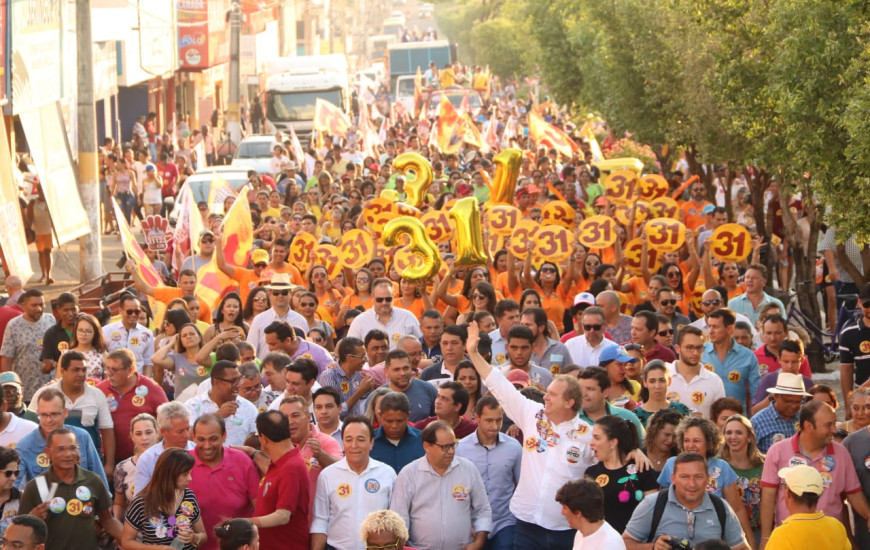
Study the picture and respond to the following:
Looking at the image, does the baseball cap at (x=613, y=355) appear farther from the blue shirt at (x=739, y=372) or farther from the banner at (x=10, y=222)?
the banner at (x=10, y=222)

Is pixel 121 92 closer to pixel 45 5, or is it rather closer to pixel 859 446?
pixel 45 5

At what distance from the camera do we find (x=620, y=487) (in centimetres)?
772

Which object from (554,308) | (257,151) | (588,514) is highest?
(588,514)

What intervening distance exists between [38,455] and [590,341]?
4141 millimetres

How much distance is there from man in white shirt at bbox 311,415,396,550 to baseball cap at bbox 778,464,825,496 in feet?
6.79

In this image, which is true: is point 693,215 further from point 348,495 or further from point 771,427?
point 348,495

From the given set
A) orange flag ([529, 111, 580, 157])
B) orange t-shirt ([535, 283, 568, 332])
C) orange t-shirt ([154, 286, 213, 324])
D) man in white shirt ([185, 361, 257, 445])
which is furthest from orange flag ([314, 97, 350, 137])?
man in white shirt ([185, 361, 257, 445])

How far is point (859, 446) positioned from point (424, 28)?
13664 centimetres

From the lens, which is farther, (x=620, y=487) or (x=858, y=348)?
(x=858, y=348)

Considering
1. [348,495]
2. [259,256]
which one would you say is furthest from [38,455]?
[259,256]

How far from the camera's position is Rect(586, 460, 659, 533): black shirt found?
7719 mm

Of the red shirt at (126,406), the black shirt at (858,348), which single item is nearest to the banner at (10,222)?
the red shirt at (126,406)

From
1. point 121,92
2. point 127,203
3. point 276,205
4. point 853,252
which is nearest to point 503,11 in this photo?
point 121,92

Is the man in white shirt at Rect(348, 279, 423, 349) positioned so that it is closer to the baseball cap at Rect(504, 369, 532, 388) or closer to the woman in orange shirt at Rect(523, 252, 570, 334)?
the woman in orange shirt at Rect(523, 252, 570, 334)
